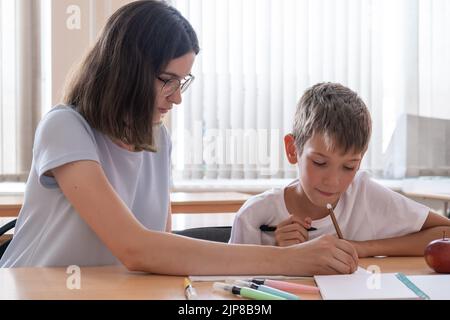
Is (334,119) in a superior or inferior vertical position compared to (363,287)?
superior

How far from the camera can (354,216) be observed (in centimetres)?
143

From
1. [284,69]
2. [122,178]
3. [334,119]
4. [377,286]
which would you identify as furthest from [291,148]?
[284,69]

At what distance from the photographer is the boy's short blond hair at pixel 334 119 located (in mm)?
1382

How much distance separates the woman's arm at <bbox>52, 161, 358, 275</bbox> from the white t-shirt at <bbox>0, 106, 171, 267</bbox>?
3 centimetres

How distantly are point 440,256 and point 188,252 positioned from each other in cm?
41

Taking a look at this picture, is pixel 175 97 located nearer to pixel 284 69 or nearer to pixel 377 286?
pixel 377 286

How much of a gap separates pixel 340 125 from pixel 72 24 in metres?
2.22

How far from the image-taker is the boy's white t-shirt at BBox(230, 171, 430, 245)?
140 centimetres

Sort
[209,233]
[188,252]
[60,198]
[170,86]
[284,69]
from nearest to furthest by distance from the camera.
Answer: [188,252] < [60,198] < [170,86] < [209,233] < [284,69]

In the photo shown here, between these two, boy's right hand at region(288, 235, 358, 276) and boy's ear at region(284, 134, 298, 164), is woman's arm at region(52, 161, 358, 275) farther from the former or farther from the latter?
boy's ear at region(284, 134, 298, 164)

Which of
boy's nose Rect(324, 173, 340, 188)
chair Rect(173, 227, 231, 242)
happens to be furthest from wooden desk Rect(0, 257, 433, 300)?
chair Rect(173, 227, 231, 242)

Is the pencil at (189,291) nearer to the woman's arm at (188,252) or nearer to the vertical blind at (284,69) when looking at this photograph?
the woman's arm at (188,252)
